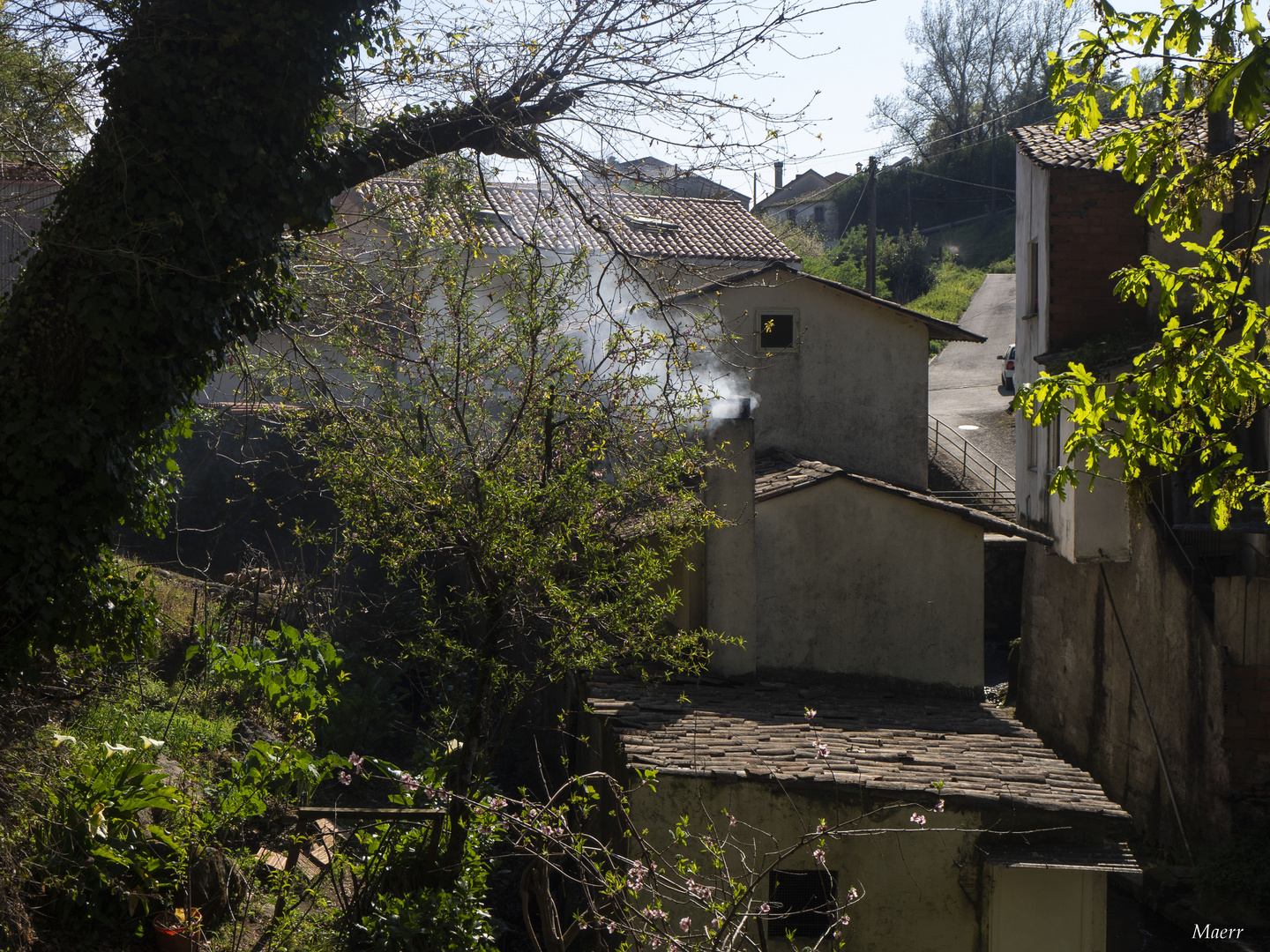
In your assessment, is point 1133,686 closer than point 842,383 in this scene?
Yes

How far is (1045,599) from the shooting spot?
1678cm

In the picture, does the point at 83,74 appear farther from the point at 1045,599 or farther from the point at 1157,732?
the point at 1045,599

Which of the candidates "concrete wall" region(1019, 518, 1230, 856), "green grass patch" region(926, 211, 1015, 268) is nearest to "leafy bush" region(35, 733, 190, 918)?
"concrete wall" region(1019, 518, 1230, 856)

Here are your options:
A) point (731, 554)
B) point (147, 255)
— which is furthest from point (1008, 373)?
point (147, 255)

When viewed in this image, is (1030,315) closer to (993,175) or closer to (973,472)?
(973,472)

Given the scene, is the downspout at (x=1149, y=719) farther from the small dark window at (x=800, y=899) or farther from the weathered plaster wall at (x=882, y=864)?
the small dark window at (x=800, y=899)

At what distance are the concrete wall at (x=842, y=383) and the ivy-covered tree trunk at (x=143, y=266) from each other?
10736mm

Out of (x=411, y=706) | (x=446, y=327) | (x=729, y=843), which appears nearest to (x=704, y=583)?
(x=729, y=843)

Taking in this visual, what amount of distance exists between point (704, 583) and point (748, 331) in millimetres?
6411

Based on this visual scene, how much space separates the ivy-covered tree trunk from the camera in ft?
18.2

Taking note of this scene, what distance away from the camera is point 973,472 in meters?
24.5

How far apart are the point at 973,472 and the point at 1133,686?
1111 centimetres

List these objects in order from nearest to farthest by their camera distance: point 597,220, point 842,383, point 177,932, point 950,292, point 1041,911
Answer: point 177,932 → point 597,220 → point 1041,911 → point 842,383 → point 950,292

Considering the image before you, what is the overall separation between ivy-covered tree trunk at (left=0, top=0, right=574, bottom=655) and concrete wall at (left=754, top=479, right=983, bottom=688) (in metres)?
7.49
